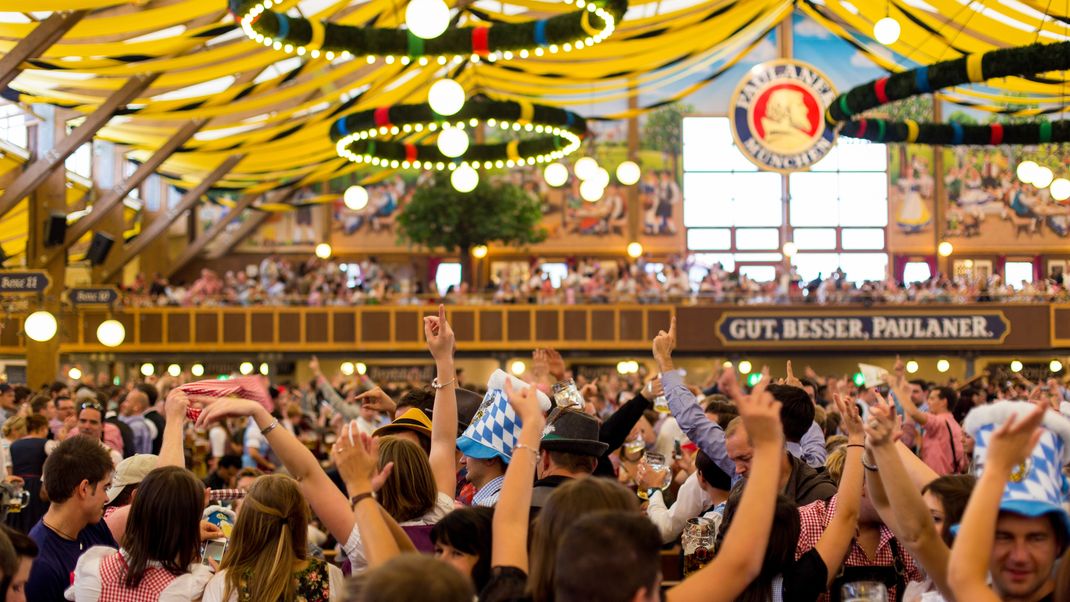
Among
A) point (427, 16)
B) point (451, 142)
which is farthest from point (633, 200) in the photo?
point (427, 16)

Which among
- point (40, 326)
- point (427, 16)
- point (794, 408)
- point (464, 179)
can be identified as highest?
point (427, 16)

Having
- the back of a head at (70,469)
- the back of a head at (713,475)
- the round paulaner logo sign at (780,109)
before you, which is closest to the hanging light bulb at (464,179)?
the round paulaner logo sign at (780,109)

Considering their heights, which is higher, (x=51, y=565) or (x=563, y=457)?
(x=563, y=457)

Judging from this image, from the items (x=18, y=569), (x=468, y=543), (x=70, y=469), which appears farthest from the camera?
(x=70, y=469)

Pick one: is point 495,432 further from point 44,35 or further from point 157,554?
point 44,35

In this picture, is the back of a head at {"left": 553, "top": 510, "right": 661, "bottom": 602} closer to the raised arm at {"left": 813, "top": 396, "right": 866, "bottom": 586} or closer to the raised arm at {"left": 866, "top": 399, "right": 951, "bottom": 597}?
the raised arm at {"left": 866, "top": 399, "right": 951, "bottom": 597}

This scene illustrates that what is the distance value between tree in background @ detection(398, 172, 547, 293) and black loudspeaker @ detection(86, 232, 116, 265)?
5.68 metres

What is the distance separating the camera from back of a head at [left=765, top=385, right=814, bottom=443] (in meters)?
4.58

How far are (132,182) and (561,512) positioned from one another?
20.3m

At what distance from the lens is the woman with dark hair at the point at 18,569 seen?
296 cm

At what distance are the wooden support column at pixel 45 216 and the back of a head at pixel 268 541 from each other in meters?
18.4

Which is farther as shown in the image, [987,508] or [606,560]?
[987,508]

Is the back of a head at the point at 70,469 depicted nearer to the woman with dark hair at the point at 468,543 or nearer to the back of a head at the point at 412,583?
A: the woman with dark hair at the point at 468,543

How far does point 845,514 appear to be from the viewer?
3537mm
